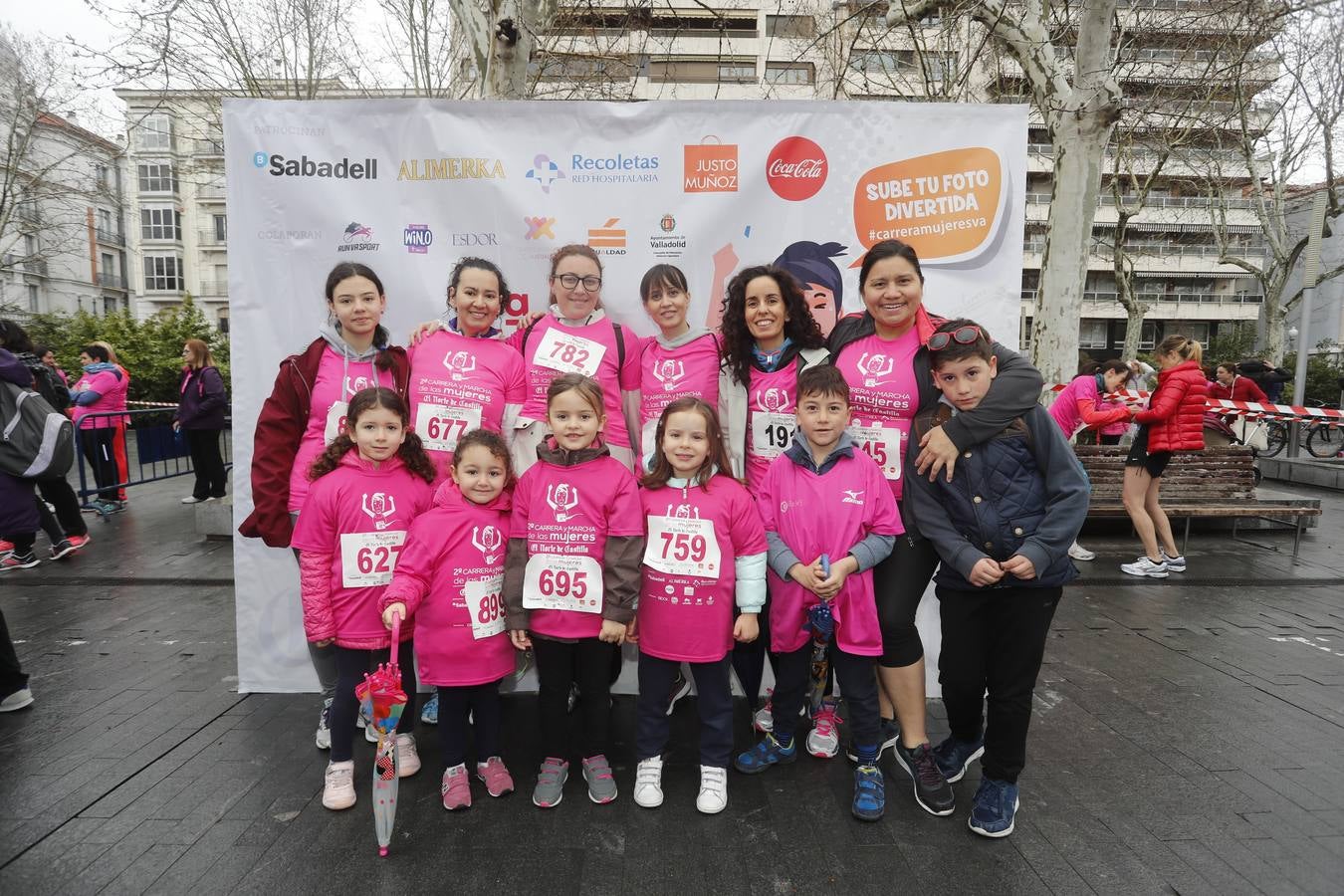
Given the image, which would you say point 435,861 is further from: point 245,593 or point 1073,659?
point 1073,659

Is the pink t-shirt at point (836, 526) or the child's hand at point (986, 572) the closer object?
the child's hand at point (986, 572)

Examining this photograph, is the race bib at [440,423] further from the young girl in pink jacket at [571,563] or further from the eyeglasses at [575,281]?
the eyeglasses at [575,281]

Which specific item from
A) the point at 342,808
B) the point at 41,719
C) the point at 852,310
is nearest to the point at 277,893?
the point at 342,808

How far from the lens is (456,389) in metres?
3.34

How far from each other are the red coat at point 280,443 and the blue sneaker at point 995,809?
2928mm

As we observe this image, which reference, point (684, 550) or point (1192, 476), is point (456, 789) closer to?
point (684, 550)

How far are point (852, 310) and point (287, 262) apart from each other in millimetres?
2925

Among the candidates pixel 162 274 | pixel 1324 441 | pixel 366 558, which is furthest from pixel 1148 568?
pixel 162 274

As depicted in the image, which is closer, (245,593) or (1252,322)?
(245,593)

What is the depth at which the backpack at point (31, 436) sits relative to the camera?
4691mm

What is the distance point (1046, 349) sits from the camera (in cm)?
772

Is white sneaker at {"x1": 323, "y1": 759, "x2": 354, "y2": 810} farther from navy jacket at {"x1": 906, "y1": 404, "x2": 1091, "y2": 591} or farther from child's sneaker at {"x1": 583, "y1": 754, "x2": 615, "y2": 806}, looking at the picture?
navy jacket at {"x1": 906, "y1": 404, "x2": 1091, "y2": 591}

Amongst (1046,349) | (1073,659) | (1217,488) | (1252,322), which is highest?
(1252,322)

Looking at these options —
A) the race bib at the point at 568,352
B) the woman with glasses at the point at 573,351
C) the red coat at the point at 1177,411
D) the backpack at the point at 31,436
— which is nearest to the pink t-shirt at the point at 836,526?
the woman with glasses at the point at 573,351
